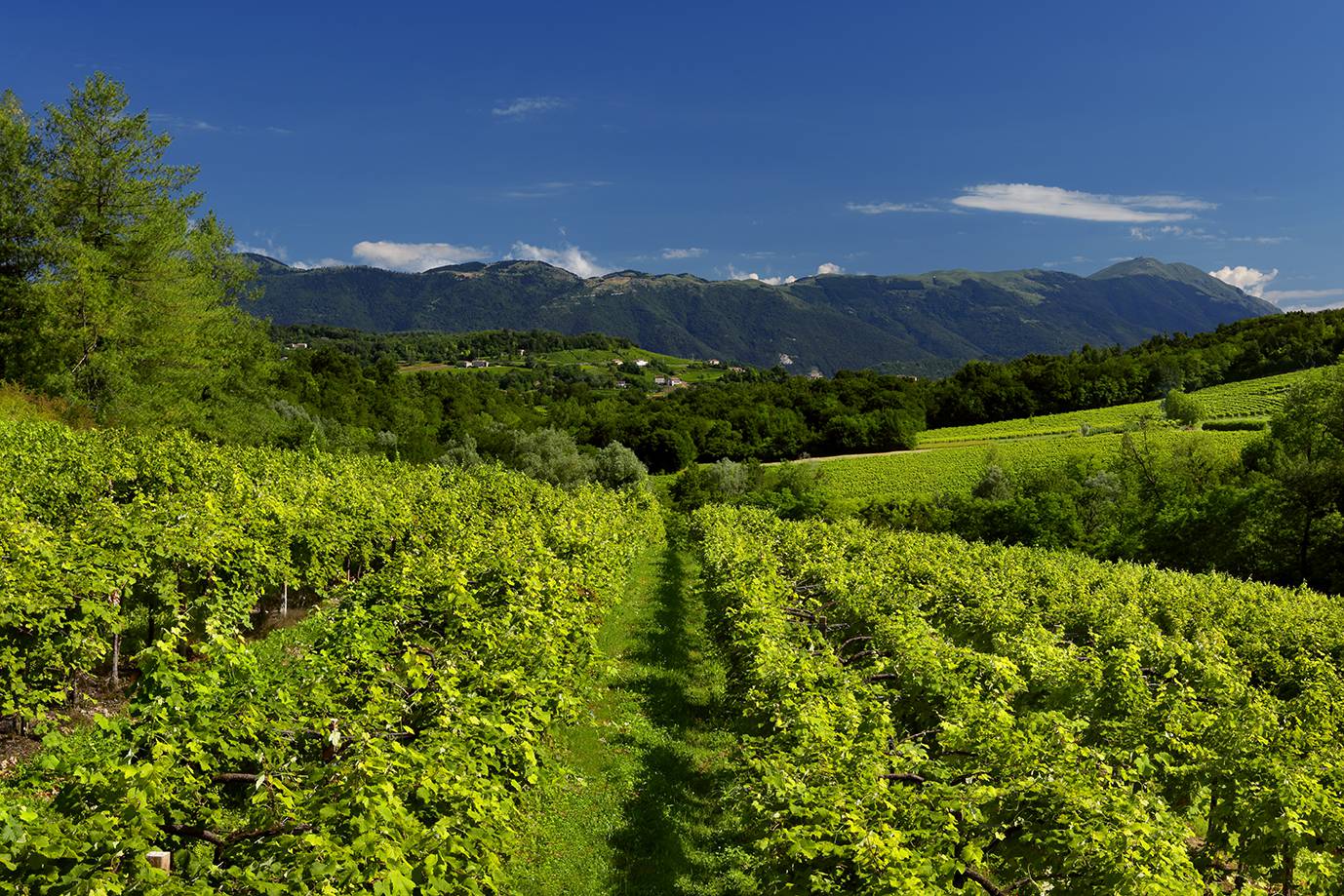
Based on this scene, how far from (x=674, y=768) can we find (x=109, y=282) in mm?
35575

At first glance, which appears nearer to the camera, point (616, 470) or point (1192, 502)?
point (1192, 502)

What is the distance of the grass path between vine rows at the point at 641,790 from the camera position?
379 inches

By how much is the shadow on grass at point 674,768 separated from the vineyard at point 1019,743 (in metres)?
1.14

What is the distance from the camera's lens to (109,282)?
107 feet

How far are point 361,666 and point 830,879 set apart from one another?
6.70 meters

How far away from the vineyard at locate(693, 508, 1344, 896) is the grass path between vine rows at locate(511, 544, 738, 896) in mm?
1293

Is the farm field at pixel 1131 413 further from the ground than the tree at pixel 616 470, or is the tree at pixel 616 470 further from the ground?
the farm field at pixel 1131 413

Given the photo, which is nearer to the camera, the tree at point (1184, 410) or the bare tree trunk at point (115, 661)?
the bare tree trunk at point (115, 661)

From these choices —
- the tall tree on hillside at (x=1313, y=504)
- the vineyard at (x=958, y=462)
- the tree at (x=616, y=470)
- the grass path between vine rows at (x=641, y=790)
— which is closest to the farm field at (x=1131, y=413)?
the vineyard at (x=958, y=462)

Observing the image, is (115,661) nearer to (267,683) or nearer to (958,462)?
(267,683)

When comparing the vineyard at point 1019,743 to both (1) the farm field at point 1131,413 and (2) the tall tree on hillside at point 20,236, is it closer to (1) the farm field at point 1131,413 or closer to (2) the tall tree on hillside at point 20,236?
(2) the tall tree on hillside at point 20,236

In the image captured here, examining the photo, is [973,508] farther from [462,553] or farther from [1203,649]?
[462,553]

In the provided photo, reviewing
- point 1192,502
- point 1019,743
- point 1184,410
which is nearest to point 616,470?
point 1192,502

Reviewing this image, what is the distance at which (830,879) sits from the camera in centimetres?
599
